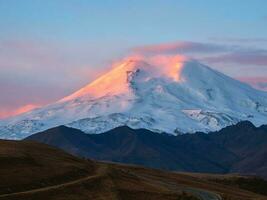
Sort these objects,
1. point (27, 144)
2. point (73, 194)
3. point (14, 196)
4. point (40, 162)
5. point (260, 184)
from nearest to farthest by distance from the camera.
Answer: point (14, 196) < point (73, 194) < point (40, 162) < point (27, 144) < point (260, 184)

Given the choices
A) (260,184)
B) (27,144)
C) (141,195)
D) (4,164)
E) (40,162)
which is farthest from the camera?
(260,184)

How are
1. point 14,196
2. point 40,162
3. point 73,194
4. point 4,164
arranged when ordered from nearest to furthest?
point 14,196
point 73,194
point 4,164
point 40,162

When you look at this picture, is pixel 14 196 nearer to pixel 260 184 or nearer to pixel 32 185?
pixel 32 185

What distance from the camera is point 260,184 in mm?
179875

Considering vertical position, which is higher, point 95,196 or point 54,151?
point 54,151

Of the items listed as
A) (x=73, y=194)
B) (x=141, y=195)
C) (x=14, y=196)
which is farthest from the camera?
(x=141, y=195)

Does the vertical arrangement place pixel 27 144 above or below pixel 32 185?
above

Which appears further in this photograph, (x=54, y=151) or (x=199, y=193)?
(x=54, y=151)

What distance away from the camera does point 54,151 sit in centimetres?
13288

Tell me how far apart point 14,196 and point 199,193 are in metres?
37.5

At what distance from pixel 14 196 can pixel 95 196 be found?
38.5 feet

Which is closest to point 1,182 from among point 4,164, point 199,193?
point 4,164

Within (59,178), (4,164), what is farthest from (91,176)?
(4,164)

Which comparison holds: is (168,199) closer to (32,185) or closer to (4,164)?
(32,185)
